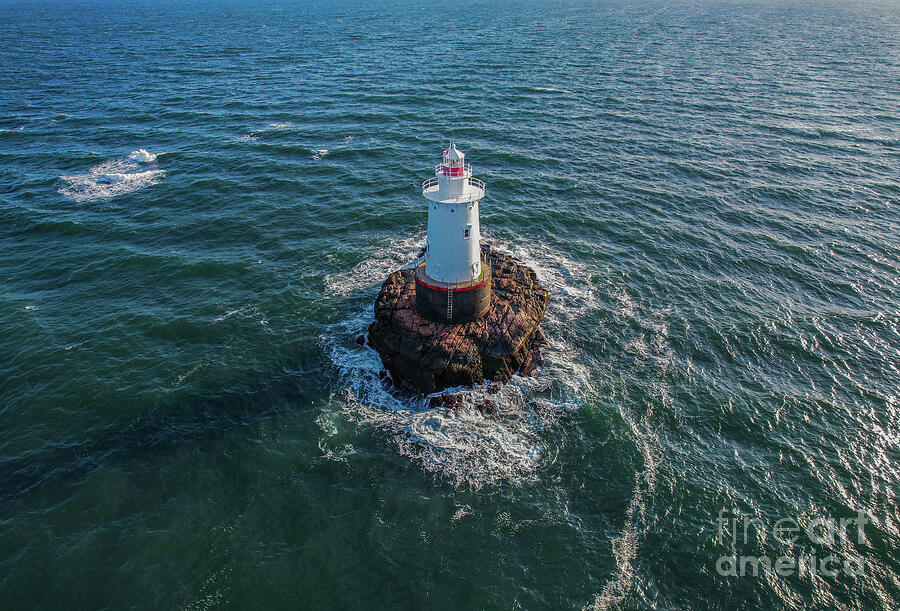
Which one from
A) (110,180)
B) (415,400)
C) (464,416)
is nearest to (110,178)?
(110,180)

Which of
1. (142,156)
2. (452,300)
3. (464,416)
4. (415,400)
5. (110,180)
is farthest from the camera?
(142,156)

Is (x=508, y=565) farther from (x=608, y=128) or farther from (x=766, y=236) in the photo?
(x=608, y=128)

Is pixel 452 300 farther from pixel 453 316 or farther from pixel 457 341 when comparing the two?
pixel 457 341

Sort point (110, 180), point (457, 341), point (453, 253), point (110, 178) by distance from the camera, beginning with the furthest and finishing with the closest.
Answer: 1. point (110, 178)
2. point (110, 180)
3. point (457, 341)
4. point (453, 253)

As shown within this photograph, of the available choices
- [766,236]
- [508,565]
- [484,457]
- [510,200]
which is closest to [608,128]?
[510,200]

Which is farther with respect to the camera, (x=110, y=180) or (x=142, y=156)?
(x=142, y=156)
